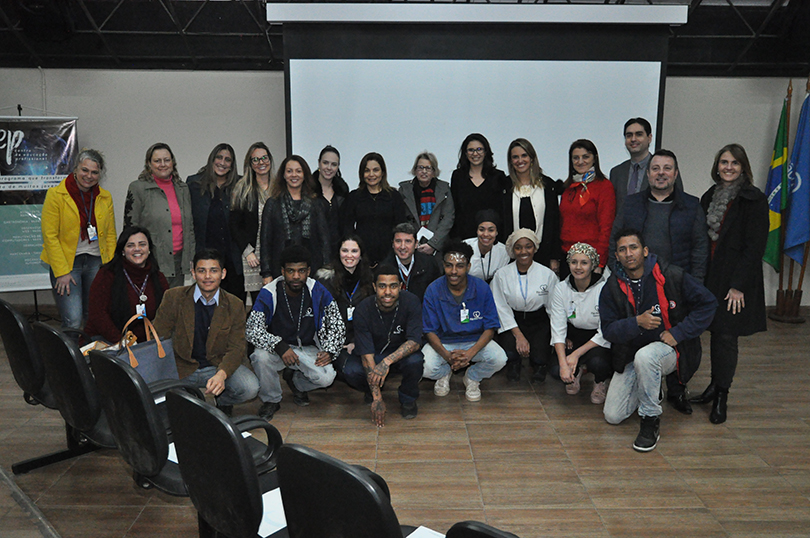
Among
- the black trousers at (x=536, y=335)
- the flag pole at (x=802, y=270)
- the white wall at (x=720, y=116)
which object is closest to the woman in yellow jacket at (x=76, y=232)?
the black trousers at (x=536, y=335)

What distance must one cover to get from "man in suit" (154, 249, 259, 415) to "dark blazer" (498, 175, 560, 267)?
6.22 feet

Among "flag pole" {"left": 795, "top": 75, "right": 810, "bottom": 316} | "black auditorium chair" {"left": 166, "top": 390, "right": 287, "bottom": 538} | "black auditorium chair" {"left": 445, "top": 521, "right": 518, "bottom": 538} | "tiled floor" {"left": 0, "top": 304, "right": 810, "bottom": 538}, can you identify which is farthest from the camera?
"flag pole" {"left": 795, "top": 75, "right": 810, "bottom": 316}

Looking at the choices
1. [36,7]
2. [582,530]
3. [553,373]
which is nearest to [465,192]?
[553,373]

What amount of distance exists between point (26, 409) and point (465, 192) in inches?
119

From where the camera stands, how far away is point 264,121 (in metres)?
5.98

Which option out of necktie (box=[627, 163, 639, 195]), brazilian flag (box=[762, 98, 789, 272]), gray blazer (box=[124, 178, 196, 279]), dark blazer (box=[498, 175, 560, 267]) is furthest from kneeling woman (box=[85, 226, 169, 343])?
brazilian flag (box=[762, 98, 789, 272])

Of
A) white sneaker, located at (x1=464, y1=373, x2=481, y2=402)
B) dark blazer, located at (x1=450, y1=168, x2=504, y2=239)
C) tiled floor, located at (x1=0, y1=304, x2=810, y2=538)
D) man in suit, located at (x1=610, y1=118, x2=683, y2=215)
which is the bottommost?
tiled floor, located at (x1=0, y1=304, x2=810, y2=538)

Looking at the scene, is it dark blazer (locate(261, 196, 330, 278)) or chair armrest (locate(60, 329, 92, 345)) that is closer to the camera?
chair armrest (locate(60, 329, 92, 345))

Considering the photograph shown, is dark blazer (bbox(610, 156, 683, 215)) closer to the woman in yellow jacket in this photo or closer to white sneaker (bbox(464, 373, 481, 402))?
white sneaker (bbox(464, 373, 481, 402))

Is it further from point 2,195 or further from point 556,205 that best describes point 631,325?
point 2,195

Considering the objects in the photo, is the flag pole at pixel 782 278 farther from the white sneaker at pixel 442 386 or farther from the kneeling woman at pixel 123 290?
the kneeling woman at pixel 123 290

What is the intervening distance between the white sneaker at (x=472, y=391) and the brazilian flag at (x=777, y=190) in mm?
3432

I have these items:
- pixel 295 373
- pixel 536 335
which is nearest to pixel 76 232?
pixel 295 373

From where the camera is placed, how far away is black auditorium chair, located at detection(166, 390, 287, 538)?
62.0 inches
